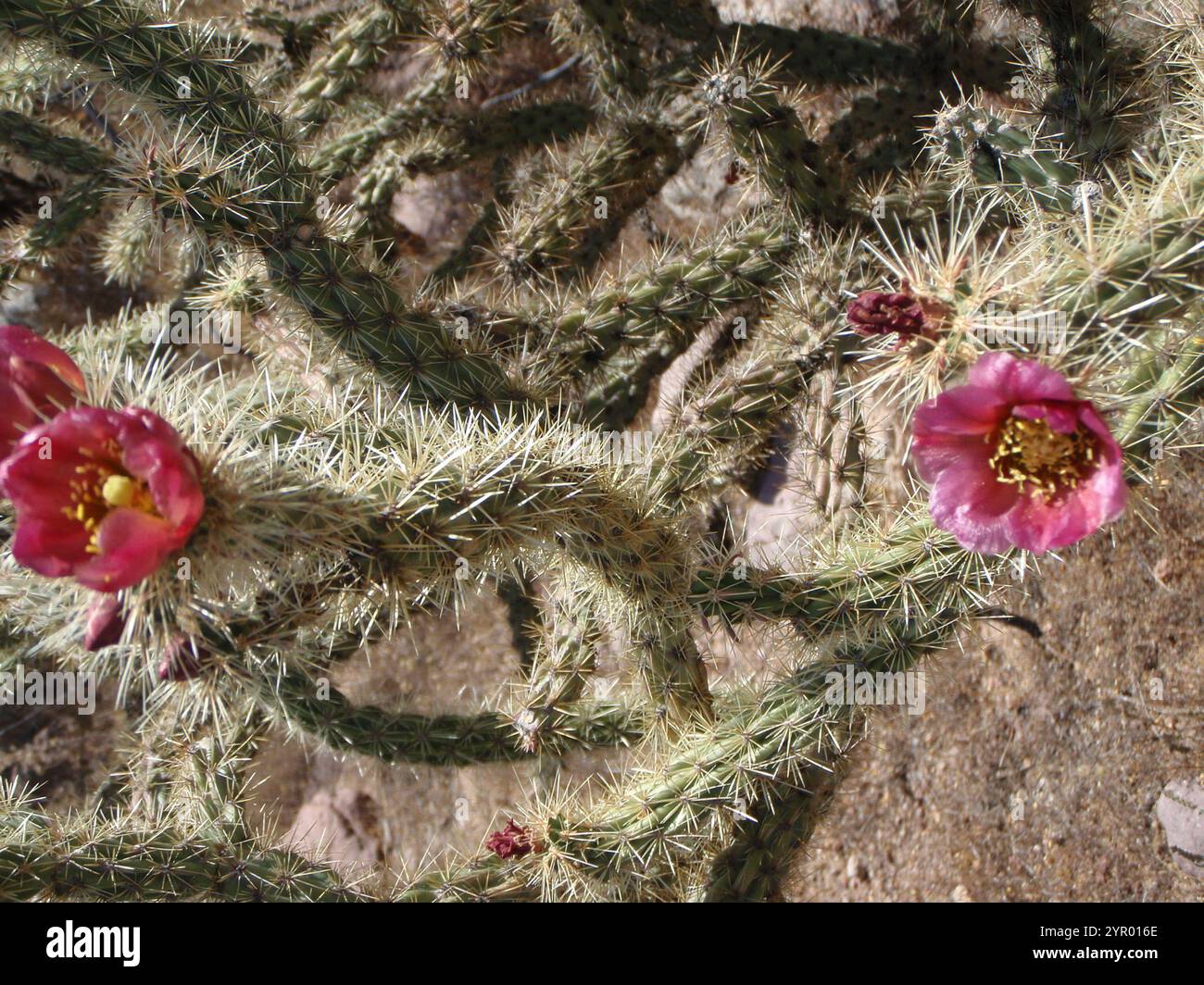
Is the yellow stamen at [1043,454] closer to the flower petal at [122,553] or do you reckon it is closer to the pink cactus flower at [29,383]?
the flower petal at [122,553]

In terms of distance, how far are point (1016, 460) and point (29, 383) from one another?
60.3 inches

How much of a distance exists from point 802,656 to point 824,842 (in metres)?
1.37

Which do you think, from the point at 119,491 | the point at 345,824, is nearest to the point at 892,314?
the point at 119,491

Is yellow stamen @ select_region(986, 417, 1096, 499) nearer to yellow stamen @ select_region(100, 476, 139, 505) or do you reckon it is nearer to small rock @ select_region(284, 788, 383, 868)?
yellow stamen @ select_region(100, 476, 139, 505)

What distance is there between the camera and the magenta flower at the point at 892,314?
5.35 feet

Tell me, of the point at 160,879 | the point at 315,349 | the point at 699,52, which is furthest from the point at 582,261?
the point at 160,879

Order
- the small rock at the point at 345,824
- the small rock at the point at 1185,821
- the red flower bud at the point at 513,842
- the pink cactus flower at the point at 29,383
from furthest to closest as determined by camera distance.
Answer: the small rock at the point at 345,824 → the small rock at the point at 1185,821 → the red flower bud at the point at 513,842 → the pink cactus flower at the point at 29,383

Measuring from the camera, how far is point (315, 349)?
8.66ft

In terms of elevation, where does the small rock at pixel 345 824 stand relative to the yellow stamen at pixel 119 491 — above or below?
below

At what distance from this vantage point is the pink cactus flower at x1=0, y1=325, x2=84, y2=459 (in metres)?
1.41

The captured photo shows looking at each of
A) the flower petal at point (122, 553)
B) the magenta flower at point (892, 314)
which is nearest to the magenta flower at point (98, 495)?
the flower petal at point (122, 553)

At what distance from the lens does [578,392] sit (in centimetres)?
329

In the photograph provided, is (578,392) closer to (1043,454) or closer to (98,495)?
(1043,454)

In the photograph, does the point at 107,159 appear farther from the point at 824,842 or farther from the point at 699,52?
the point at 824,842
